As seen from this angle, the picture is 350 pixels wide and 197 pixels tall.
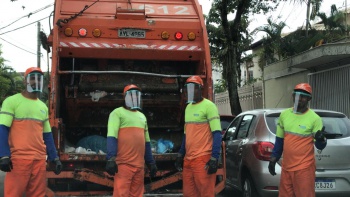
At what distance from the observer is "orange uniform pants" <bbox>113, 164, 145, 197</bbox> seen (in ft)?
17.4

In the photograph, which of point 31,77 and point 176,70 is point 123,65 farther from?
point 31,77

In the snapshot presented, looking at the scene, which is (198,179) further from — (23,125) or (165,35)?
(165,35)

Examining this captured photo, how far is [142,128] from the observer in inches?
220

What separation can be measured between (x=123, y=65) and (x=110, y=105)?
663mm

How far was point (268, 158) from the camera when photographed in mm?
6543

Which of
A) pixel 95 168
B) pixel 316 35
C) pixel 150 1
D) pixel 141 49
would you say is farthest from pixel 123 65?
pixel 316 35

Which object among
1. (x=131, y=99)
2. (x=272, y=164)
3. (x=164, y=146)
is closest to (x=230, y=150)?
(x=164, y=146)

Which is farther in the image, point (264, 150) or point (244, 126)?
point (244, 126)

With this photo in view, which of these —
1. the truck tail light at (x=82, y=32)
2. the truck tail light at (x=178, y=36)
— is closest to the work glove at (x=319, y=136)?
the truck tail light at (x=178, y=36)

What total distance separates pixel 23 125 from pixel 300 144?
120 inches

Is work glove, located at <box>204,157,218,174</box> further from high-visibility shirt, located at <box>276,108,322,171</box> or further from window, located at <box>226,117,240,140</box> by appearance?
window, located at <box>226,117,240,140</box>

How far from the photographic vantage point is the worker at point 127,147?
5320 mm

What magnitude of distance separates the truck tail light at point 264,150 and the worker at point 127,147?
5.96 feet

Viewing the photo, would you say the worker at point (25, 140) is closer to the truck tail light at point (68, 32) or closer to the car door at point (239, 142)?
the truck tail light at point (68, 32)
